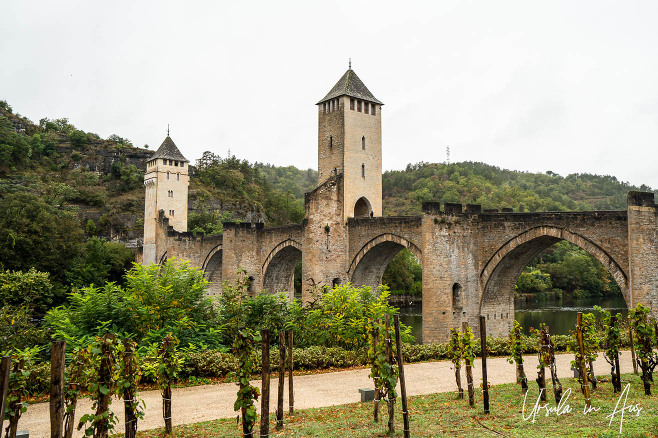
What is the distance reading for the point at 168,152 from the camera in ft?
163

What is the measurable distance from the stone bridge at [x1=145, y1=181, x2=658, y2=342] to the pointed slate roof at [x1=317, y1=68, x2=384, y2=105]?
493cm

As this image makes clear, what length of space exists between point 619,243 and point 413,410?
44.3 feet

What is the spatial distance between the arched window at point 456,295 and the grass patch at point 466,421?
1184cm

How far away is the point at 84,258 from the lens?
40.5 metres

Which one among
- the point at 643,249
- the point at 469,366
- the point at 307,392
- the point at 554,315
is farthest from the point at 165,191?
the point at 469,366

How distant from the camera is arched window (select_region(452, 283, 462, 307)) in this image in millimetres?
22312

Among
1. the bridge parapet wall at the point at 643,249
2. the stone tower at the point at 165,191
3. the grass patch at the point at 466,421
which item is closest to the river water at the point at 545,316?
the bridge parapet wall at the point at 643,249

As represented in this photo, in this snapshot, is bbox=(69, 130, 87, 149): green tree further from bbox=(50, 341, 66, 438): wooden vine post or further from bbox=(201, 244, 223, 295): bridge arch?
bbox=(50, 341, 66, 438): wooden vine post

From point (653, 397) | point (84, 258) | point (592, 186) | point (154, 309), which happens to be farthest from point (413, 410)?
point (592, 186)

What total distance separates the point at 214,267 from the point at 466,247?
2310 cm

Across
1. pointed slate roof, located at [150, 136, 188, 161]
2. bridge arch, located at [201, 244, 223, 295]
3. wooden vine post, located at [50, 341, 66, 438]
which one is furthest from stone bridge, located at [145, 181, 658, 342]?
pointed slate roof, located at [150, 136, 188, 161]

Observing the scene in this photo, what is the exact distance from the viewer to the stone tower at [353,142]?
28109 mm

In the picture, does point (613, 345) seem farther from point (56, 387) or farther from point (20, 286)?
point (20, 286)

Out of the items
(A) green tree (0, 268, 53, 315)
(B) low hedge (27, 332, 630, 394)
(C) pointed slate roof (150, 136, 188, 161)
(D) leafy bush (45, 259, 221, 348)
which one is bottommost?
(B) low hedge (27, 332, 630, 394)
